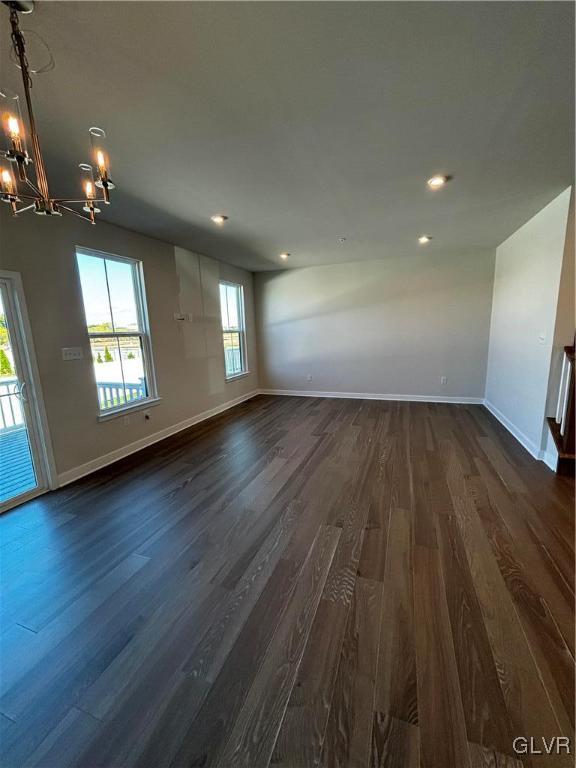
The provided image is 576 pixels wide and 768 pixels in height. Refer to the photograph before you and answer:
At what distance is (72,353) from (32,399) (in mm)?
550

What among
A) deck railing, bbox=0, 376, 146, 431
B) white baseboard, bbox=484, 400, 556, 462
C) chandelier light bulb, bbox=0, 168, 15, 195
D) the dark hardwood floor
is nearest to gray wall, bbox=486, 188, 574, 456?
white baseboard, bbox=484, 400, 556, 462

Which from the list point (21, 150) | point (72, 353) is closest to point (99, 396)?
point (72, 353)

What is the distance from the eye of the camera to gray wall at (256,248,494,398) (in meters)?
5.20

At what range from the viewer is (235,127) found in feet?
→ 6.00

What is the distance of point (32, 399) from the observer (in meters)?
2.69

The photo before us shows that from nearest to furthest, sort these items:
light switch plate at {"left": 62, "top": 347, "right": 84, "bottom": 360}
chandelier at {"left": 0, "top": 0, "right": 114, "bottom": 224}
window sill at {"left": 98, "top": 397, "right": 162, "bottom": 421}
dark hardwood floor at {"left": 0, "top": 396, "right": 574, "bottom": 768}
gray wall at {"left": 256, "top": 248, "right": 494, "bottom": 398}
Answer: dark hardwood floor at {"left": 0, "top": 396, "right": 574, "bottom": 768}
chandelier at {"left": 0, "top": 0, "right": 114, "bottom": 224}
light switch plate at {"left": 62, "top": 347, "right": 84, "bottom": 360}
window sill at {"left": 98, "top": 397, "right": 162, "bottom": 421}
gray wall at {"left": 256, "top": 248, "right": 494, "bottom": 398}

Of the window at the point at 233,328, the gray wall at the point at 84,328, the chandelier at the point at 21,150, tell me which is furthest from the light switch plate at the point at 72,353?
the window at the point at 233,328

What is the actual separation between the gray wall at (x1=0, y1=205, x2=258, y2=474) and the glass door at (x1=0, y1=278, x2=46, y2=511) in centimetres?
11

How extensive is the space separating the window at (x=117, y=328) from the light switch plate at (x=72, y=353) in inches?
7.2

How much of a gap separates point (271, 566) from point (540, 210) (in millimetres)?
4302

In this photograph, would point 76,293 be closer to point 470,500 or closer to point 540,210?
point 470,500

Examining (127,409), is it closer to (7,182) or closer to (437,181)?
(7,182)

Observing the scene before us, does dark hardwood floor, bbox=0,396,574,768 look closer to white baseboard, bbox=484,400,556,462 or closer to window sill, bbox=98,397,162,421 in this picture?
white baseboard, bbox=484,400,556,462

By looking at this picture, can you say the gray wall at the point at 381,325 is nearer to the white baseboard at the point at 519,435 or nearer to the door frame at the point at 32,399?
the white baseboard at the point at 519,435
